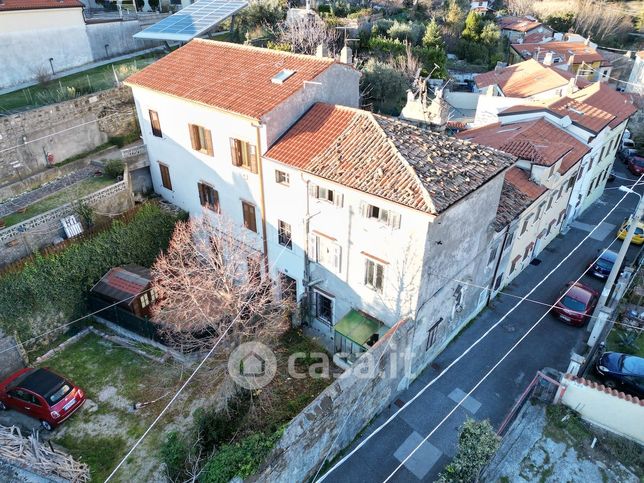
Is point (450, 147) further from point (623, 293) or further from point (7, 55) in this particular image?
point (7, 55)

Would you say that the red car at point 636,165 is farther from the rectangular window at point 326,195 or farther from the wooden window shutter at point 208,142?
the wooden window shutter at point 208,142

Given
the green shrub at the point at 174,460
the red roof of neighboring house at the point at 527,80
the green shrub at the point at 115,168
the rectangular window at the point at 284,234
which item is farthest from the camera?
the red roof of neighboring house at the point at 527,80

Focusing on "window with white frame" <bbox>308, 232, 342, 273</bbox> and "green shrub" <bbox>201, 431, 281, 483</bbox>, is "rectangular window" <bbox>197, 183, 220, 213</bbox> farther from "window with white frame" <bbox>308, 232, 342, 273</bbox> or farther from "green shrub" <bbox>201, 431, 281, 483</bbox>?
"green shrub" <bbox>201, 431, 281, 483</bbox>

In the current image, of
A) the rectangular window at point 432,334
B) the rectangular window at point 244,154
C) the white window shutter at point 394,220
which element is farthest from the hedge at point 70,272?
the rectangular window at point 432,334

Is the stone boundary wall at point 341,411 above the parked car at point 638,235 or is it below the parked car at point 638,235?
above

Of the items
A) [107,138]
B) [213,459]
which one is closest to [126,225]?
[107,138]

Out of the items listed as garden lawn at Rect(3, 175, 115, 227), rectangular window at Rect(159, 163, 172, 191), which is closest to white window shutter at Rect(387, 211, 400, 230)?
rectangular window at Rect(159, 163, 172, 191)

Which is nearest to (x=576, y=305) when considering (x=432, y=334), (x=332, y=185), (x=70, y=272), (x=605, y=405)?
(x=605, y=405)
